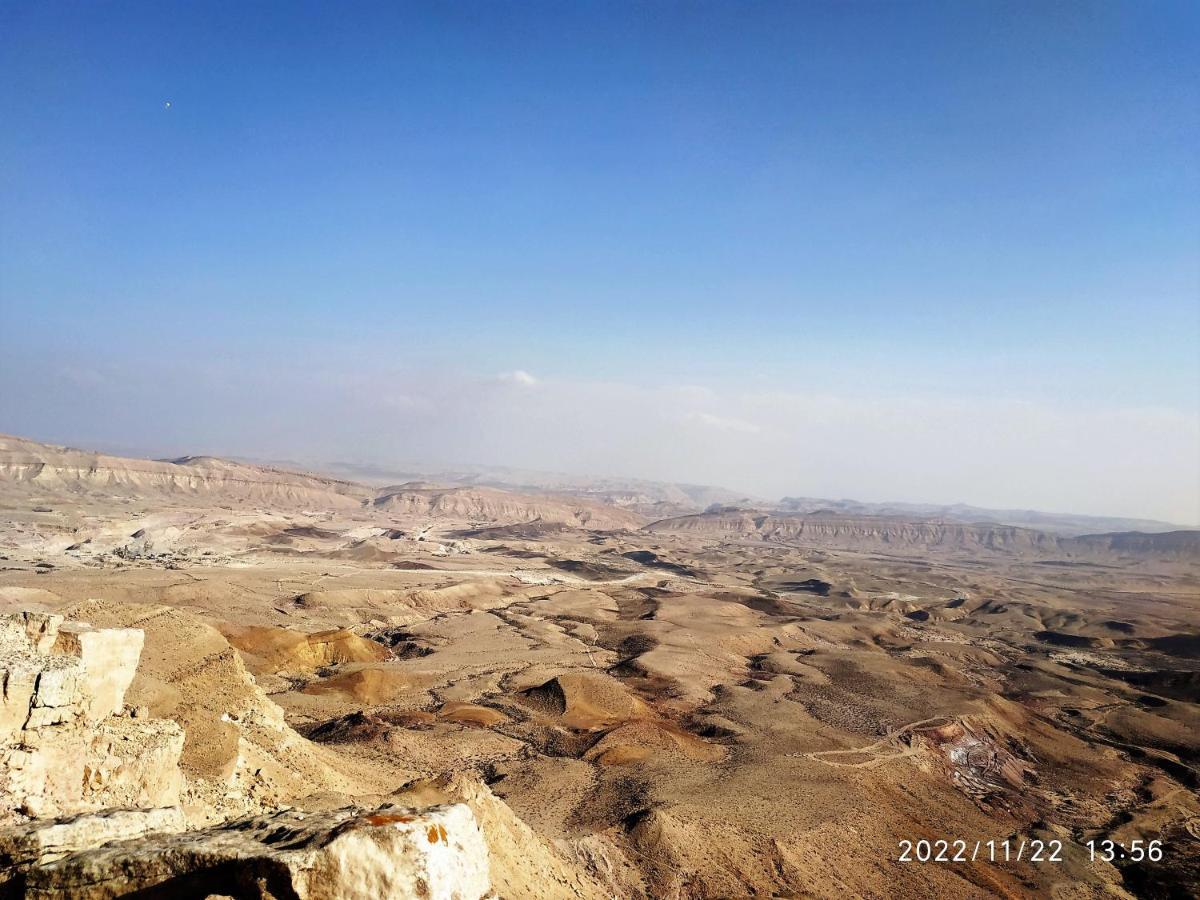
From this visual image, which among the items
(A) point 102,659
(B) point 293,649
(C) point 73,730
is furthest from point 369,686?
(C) point 73,730

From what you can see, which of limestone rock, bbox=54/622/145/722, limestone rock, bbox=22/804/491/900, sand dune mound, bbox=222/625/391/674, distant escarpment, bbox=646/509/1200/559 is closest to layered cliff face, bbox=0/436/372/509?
distant escarpment, bbox=646/509/1200/559

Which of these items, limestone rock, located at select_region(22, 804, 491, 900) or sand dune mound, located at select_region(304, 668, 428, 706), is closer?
limestone rock, located at select_region(22, 804, 491, 900)

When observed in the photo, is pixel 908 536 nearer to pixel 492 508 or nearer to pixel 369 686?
pixel 492 508

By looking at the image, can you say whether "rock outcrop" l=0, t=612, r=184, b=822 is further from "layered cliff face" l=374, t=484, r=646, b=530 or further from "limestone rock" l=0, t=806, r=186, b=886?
"layered cliff face" l=374, t=484, r=646, b=530

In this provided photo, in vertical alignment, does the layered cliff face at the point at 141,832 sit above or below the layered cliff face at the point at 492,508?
above

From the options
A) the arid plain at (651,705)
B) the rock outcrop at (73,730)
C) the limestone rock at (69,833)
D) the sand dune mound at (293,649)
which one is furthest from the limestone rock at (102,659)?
the sand dune mound at (293,649)
